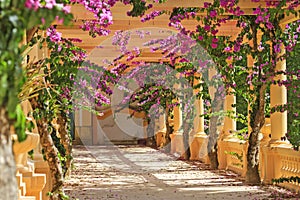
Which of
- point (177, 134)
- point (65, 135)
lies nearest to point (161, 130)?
point (177, 134)

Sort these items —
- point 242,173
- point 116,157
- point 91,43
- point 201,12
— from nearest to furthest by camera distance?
point 201,12, point 242,173, point 91,43, point 116,157

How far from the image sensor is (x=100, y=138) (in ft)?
77.9

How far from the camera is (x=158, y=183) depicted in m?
9.77

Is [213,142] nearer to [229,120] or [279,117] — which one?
[229,120]

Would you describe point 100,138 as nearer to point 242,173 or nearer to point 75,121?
point 75,121

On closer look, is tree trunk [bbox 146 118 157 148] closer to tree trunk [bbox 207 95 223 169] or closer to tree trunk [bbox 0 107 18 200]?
tree trunk [bbox 207 95 223 169]

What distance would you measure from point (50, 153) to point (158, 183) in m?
4.52

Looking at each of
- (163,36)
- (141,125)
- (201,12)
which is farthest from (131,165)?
(141,125)

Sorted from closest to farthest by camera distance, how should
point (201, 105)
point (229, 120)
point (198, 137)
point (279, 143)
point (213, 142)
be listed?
1. point (279, 143)
2. point (229, 120)
3. point (213, 142)
4. point (198, 137)
5. point (201, 105)

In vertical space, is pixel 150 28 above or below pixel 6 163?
above

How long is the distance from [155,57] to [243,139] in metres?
4.00

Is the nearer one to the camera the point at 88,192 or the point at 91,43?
the point at 88,192

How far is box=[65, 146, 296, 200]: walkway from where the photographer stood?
8086 millimetres

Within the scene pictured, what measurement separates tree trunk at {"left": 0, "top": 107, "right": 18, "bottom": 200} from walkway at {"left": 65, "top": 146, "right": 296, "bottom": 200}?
640 cm
